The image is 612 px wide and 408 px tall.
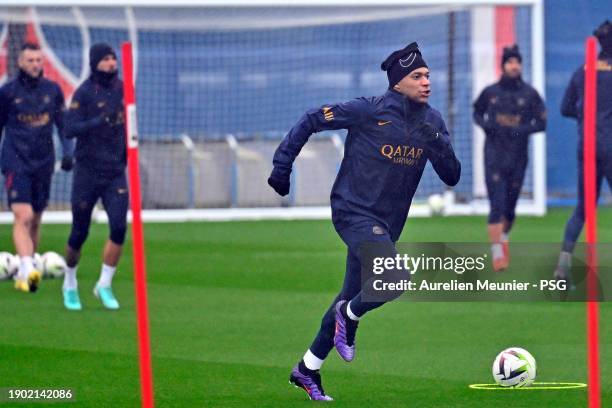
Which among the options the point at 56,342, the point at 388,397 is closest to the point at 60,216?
the point at 56,342

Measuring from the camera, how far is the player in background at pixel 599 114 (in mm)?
13188

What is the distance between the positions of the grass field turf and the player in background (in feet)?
2.19

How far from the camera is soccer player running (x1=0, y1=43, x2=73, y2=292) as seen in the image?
14.1 metres

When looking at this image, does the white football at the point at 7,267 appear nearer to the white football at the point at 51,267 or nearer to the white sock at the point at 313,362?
the white football at the point at 51,267

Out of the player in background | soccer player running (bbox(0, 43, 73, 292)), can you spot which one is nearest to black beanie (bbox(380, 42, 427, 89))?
the player in background

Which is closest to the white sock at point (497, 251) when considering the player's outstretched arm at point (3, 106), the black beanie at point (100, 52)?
the black beanie at point (100, 52)

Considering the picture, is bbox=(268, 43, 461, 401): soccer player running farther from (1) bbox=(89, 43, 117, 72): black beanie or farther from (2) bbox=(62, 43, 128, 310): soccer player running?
(2) bbox=(62, 43, 128, 310): soccer player running

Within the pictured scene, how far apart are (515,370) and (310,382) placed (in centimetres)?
131

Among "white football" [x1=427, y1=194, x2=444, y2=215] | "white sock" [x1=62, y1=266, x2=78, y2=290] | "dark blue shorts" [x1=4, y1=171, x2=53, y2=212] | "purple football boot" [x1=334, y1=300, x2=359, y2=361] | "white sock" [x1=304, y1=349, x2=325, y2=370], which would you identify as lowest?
"white football" [x1=427, y1=194, x2=444, y2=215]

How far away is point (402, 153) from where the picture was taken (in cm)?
849

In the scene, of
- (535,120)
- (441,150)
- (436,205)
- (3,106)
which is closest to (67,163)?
(3,106)

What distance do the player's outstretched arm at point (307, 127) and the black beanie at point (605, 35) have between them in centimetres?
538

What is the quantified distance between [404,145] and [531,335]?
10.9 ft

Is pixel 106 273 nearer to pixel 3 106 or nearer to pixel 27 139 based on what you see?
pixel 27 139
